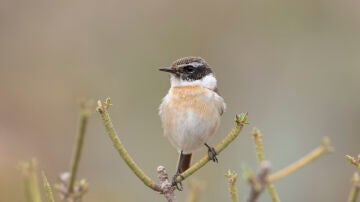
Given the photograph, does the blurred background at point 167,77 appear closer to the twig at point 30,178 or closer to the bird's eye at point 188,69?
the bird's eye at point 188,69

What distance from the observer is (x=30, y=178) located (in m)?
1.49

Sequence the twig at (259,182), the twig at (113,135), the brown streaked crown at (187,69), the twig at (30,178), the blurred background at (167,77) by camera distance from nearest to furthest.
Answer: the twig at (259,182) → the twig at (30,178) → the twig at (113,135) → the brown streaked crown at (187,69) → the blurred background at (167,77)

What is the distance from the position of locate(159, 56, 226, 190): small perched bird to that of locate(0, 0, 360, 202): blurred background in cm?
324

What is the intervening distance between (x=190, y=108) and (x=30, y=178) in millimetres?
2846

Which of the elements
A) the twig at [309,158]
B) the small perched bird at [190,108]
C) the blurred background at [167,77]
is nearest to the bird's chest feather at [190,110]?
the small perched bird at [190,108]

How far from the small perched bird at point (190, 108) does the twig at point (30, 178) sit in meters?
2.57

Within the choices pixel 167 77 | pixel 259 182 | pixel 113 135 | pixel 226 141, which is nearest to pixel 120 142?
pixel 113 135

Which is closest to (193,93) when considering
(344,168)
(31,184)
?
(31,184)

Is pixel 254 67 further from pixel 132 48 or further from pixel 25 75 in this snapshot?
pixel 25 75

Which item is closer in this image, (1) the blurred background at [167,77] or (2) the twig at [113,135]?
(2) the twig at [113,135]

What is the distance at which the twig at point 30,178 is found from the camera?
4.77ft

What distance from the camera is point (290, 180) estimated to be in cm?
809

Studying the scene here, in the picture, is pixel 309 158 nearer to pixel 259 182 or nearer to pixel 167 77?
pixel 259 182

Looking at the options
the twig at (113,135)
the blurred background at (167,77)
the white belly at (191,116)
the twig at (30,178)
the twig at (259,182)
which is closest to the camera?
the twig at (259,182)
